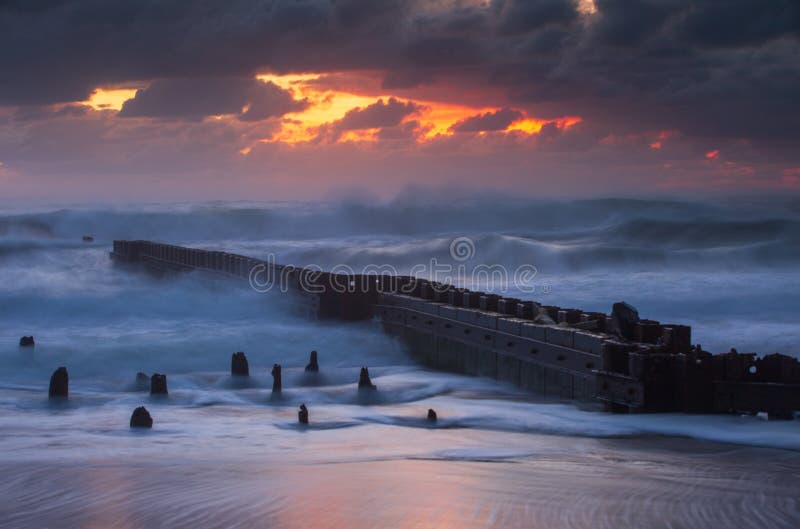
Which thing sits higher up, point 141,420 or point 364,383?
point 364,383

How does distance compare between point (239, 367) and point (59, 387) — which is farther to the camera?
point (239, 367)

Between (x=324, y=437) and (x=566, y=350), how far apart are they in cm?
308

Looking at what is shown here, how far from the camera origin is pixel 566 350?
33.5ft

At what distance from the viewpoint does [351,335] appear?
16203 millimetres

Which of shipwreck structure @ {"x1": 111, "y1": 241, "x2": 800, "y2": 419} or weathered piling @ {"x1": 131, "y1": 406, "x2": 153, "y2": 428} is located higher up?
shipwreck structure @ {"x1": 111, "y1": 241, "x2": 800, "y2": 419}

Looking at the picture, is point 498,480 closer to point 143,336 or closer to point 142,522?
point 142,522

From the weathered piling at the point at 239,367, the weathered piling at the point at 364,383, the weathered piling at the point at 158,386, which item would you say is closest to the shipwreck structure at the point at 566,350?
the weathered piling at the point at 364,383

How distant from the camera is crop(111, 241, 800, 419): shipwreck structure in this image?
8383mm

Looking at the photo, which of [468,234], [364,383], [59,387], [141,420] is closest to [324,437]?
[141,420]

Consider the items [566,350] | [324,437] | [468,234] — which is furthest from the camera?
[468,234]

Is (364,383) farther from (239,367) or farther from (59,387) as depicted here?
(59,387)

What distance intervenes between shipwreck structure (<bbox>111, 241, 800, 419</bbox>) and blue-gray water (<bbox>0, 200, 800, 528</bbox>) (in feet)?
0.75

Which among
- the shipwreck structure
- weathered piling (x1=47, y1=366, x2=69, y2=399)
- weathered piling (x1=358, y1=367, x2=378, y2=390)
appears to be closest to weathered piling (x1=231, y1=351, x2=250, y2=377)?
weathered piling (x1=358, y1=367, x2=378, y2=390)

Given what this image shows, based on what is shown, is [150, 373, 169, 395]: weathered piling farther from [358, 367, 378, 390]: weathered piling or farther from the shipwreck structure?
the shipwreck structure
